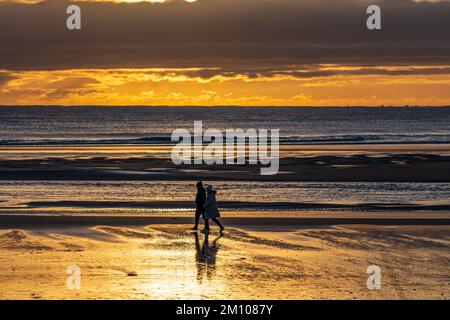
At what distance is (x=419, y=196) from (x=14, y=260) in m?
20.5

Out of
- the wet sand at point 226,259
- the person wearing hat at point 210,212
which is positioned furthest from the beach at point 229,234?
the person wearing hat at point 210,212

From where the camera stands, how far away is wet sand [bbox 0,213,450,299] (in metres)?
15.5

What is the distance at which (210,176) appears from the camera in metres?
42.4

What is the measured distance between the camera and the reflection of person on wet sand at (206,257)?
17172 mm

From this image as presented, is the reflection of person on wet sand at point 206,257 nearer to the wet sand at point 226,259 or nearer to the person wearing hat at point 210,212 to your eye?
the wet sand at point 226,259

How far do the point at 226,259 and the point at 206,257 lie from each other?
57 cm

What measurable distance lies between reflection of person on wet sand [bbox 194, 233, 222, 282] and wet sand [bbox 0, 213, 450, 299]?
3 cm

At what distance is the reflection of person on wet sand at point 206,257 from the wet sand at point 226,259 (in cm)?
3

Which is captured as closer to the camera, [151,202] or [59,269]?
[59,269]

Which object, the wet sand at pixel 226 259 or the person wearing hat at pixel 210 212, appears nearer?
the wet sand at pixel 226 259

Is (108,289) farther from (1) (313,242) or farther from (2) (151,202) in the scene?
(2) (151,202)
